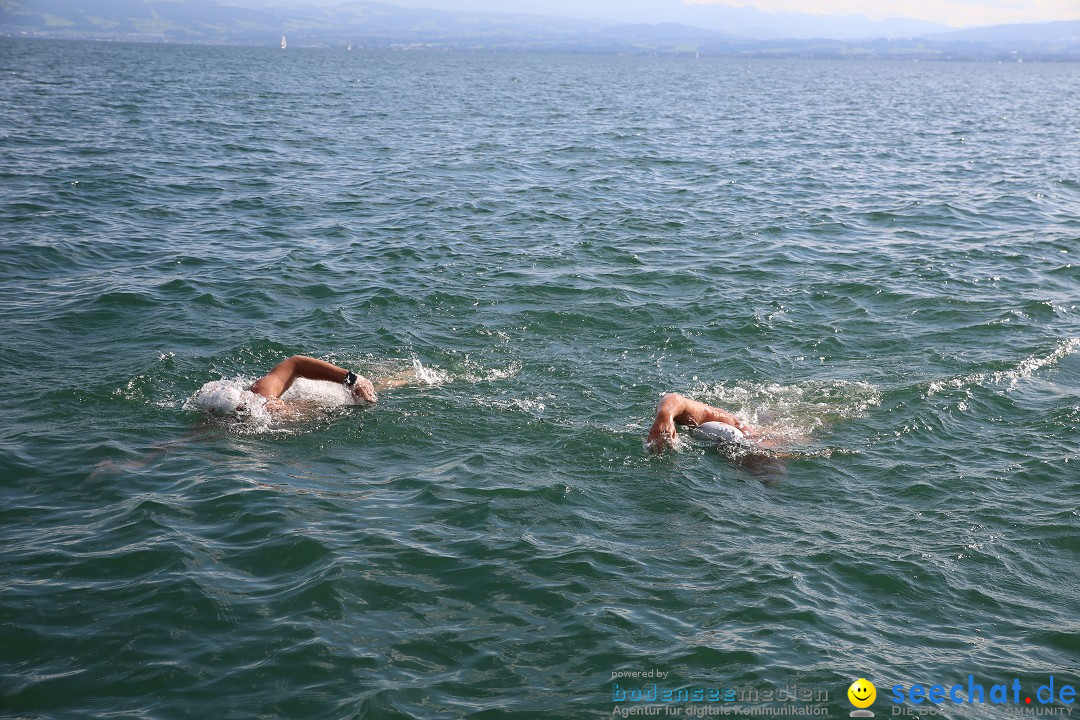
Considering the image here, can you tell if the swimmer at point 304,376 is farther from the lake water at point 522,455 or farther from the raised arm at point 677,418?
the raised arm at point 677,418

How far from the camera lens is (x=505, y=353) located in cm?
1372

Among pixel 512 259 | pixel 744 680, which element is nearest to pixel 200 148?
pixel 512 259

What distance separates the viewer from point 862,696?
6781 mm

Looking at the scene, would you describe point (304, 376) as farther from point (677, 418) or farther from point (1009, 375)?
point (1009, 375)

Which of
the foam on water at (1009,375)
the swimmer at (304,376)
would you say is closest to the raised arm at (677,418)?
the foam on water at (1009,375)

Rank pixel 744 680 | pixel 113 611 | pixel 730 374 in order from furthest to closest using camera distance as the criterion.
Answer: pixel 730 374 → pixel 113 611 → pixel 744 680

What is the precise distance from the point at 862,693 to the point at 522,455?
5.02m

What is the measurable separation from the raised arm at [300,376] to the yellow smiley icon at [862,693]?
720 centimetres

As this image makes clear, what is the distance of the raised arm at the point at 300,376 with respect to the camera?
11.2 metres

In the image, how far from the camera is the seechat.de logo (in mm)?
6668

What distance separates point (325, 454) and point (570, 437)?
317 centimetres

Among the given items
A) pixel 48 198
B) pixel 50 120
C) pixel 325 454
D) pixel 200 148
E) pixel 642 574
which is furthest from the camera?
pixel 50 120

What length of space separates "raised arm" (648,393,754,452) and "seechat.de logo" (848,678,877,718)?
409cm

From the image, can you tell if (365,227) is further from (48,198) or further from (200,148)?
(200,148)
